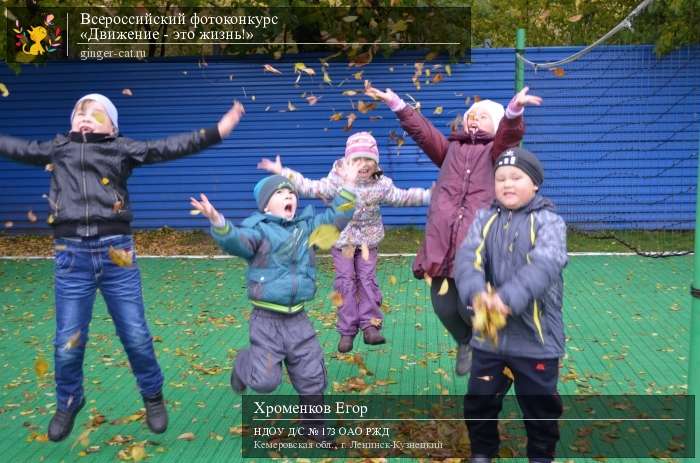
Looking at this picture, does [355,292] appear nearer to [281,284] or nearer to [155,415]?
[281,284]

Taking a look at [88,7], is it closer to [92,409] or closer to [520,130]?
[92,409]

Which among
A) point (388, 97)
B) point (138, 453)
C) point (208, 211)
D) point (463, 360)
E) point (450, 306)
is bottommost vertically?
point (138, 453)

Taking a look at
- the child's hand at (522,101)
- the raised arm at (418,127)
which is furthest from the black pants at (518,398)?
the raised arm at (418,127)

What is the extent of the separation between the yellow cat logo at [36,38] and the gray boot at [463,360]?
1000 cm

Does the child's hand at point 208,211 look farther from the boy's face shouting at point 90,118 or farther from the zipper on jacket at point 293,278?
the boy's face shouting at point 90,118

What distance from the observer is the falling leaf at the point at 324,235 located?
4.54 metres

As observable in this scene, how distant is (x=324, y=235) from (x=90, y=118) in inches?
56.9

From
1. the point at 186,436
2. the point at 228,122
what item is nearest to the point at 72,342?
the point at 186,436

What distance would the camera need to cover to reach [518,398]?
4.05m

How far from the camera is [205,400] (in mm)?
5453

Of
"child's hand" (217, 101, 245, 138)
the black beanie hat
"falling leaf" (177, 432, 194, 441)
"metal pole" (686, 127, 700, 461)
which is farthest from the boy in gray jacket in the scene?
"falling leaf" (177, 432, 194, 441)

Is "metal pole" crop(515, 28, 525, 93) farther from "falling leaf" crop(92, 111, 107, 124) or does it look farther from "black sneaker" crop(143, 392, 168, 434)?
"black sneaker" crop(143, 392, 168, 434)

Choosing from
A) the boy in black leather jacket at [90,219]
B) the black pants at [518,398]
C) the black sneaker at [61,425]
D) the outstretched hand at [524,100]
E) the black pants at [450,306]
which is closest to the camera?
the black pants at [518,398]

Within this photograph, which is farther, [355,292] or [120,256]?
[355,292]
